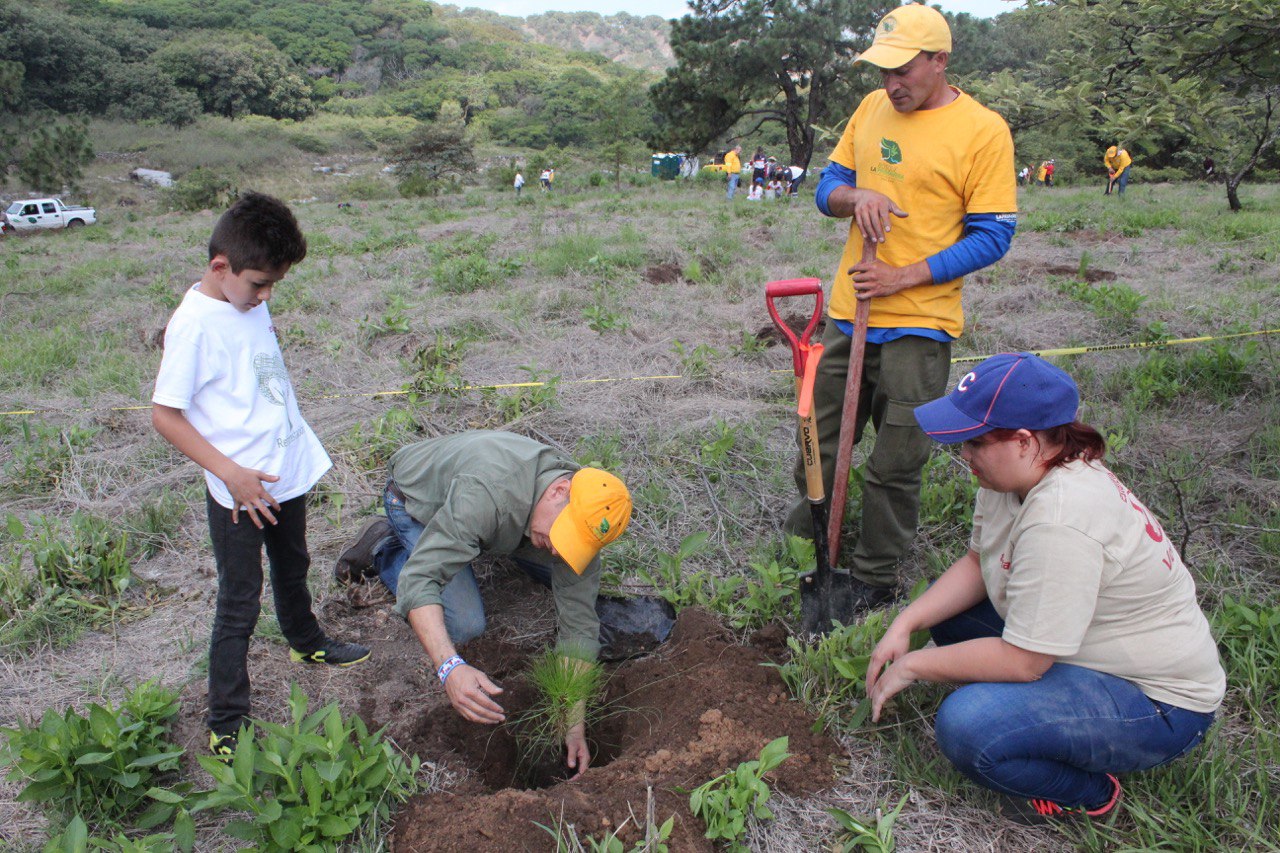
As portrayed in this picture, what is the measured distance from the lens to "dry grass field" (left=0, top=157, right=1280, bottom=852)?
7.06ft

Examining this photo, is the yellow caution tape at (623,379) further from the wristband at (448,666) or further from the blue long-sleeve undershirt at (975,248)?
the wristband at (448,666)

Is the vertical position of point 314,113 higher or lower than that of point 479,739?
higher

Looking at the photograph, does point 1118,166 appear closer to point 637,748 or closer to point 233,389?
point 637,748

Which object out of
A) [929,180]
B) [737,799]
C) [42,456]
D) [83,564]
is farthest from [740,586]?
[42,456]

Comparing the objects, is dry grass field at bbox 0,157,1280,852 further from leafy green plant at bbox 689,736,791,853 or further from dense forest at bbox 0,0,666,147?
dense forest at bbox 0,0,666,147

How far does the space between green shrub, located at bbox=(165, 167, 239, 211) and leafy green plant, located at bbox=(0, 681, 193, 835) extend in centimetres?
2220

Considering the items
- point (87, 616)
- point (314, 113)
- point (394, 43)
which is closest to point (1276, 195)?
point (87, 616)

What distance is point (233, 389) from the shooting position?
7.23 feet

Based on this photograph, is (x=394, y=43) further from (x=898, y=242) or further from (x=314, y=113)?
(x=898, y=242)

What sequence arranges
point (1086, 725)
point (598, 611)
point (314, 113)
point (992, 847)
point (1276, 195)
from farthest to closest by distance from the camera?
point (314, 113), point (1276, 195), point (598, 611), point (992, 847), point (1086, 725)

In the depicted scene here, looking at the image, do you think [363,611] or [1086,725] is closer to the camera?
[1086,725]

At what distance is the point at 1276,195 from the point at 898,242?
55.1 feet

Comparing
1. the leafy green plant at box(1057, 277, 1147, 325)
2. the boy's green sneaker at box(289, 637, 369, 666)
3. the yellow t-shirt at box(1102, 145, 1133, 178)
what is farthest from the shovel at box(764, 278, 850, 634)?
the yellow t-shirt at box(1102, 145, 1133, 178)

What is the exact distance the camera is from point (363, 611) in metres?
3.04
